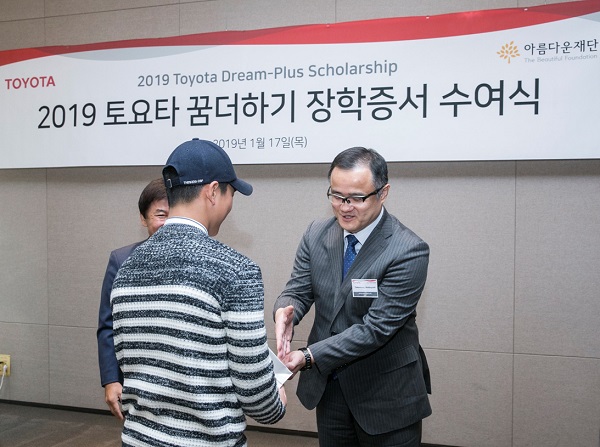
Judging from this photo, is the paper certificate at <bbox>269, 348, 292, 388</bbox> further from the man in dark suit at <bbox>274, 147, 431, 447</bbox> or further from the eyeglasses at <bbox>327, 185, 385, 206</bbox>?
the eyeglasses at <bbox>327, 185, 385, 206</bbox>

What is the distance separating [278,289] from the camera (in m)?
4.05

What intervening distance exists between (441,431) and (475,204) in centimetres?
138

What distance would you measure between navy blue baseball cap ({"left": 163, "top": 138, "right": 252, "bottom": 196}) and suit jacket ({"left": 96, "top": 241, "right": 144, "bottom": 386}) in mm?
973

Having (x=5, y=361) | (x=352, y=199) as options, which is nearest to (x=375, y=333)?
(x=352, y=199)

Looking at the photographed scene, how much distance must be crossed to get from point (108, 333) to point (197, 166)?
1179mm

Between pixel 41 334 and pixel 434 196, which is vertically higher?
pixel 434 196

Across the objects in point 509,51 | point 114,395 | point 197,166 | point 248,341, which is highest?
point 509,51

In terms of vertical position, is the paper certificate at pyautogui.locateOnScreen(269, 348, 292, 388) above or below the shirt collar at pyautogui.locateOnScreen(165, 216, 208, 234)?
below

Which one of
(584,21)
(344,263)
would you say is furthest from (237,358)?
(584,21)

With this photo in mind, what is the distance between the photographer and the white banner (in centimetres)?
331

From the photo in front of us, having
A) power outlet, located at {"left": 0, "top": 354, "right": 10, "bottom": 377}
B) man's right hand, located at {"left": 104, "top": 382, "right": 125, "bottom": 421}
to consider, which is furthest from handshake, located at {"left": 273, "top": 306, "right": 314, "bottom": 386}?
power outlet, located at {"left": 0, "top": 354, "right": 10, "bottom": 377}

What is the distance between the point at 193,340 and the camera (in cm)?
141

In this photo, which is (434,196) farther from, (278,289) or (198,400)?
(198,400)

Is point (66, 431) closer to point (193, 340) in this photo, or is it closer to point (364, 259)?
point (364, 259)
